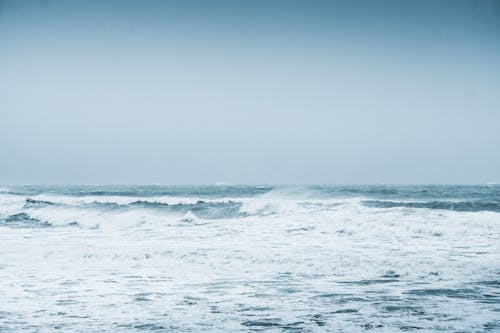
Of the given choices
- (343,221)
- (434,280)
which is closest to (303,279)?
(434,280)

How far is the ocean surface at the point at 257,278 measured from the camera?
5.38m

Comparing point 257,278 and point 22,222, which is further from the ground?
point 257,278

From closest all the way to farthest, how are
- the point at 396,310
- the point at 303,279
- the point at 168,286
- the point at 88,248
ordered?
1. the point at 396,310
2. the point at 168,286
3. the point at 303,279
4. the point at 88,248

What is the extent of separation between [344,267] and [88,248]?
5.92m

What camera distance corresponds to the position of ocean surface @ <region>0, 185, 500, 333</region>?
212 inches

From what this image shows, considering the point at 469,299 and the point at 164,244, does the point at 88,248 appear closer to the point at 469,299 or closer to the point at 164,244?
the point at 164,244

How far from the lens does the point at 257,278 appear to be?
25.9ft

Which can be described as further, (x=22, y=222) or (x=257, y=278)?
(x=22, y=222)

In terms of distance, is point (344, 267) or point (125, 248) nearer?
point (344, 267)

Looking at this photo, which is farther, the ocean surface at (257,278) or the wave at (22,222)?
the wave at (22,222)

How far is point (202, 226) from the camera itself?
1744cm

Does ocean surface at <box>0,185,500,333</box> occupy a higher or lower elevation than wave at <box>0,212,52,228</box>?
higher

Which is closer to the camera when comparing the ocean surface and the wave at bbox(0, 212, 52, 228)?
the ocean surface

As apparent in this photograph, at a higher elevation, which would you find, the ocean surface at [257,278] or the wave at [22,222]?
the ocean surface at [257,278]
